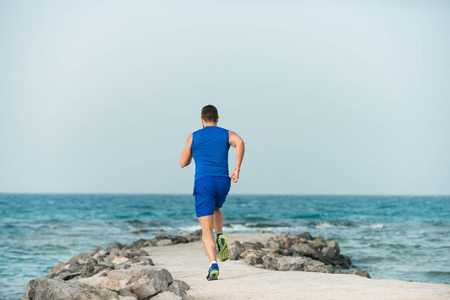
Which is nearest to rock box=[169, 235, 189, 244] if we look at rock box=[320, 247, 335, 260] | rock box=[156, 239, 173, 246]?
rock box=[156, 239, 173, 246]

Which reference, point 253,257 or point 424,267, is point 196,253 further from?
point 424,267

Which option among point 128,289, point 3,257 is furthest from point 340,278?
point 3,257

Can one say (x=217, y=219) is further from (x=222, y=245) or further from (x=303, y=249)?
(x=303, y=249)

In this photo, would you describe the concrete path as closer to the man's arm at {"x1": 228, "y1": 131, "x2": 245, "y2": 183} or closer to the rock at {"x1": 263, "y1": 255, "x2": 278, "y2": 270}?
the rock at {"x1": 263, "y1": 255, "x2": 278, "y2": 270}

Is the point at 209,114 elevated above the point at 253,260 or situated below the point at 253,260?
above

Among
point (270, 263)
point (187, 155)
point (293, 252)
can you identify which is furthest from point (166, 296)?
point (293, 252)

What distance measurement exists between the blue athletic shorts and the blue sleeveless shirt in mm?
64

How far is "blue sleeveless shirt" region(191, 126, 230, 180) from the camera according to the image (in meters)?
5.89

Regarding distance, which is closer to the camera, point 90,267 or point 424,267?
point 90,267

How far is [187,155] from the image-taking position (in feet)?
19.9

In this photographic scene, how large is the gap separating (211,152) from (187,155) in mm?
347

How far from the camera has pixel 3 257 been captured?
1416 centimetres

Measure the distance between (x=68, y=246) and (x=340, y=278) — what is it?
12.8 m

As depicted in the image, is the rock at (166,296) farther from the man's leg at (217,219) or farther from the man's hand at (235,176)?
the man's leg at (217,219)
